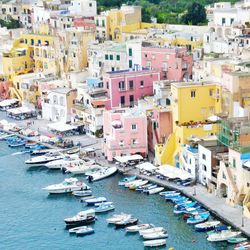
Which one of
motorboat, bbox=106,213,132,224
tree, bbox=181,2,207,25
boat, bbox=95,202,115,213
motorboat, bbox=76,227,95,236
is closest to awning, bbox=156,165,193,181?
boat, bbox=95,202,115,213

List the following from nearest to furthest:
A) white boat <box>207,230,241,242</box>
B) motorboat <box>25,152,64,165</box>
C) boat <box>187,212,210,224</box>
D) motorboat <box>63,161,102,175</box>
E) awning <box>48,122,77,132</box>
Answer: white boat <box>207,230,241,242</box>
boat <box>187,212,210,224</box>
motorboat <box>63,161,102,175</box>
motorboat <box>25,152,64,165</box>
awning <box>48,122,77,132</box>

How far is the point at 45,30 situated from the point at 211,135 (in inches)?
1037

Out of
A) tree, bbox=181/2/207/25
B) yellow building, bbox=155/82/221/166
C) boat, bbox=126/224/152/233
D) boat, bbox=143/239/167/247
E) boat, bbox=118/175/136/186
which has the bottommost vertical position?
boat, bbox=143/239/167/247

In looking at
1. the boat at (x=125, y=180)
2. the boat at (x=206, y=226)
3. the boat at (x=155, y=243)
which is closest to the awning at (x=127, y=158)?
the boat at (x=125, y=180)

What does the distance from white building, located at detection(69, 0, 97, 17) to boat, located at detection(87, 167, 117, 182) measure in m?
27.0

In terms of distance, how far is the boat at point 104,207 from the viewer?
36.4 meters

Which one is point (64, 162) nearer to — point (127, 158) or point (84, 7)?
point (127, 158)

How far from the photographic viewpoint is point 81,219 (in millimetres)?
35094

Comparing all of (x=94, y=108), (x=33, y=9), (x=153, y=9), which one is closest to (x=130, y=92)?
(x=94, y=108)

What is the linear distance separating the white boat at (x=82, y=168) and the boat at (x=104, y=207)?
5.19 m

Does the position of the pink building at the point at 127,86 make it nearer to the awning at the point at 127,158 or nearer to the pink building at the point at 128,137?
the pink building at the point at 128,137

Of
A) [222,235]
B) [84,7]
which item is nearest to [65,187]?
[222,235]

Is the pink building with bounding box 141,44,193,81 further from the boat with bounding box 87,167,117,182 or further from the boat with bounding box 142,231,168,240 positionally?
the boat with bounding box 142,231,168,240

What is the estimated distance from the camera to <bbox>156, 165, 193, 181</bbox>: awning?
127 ft
